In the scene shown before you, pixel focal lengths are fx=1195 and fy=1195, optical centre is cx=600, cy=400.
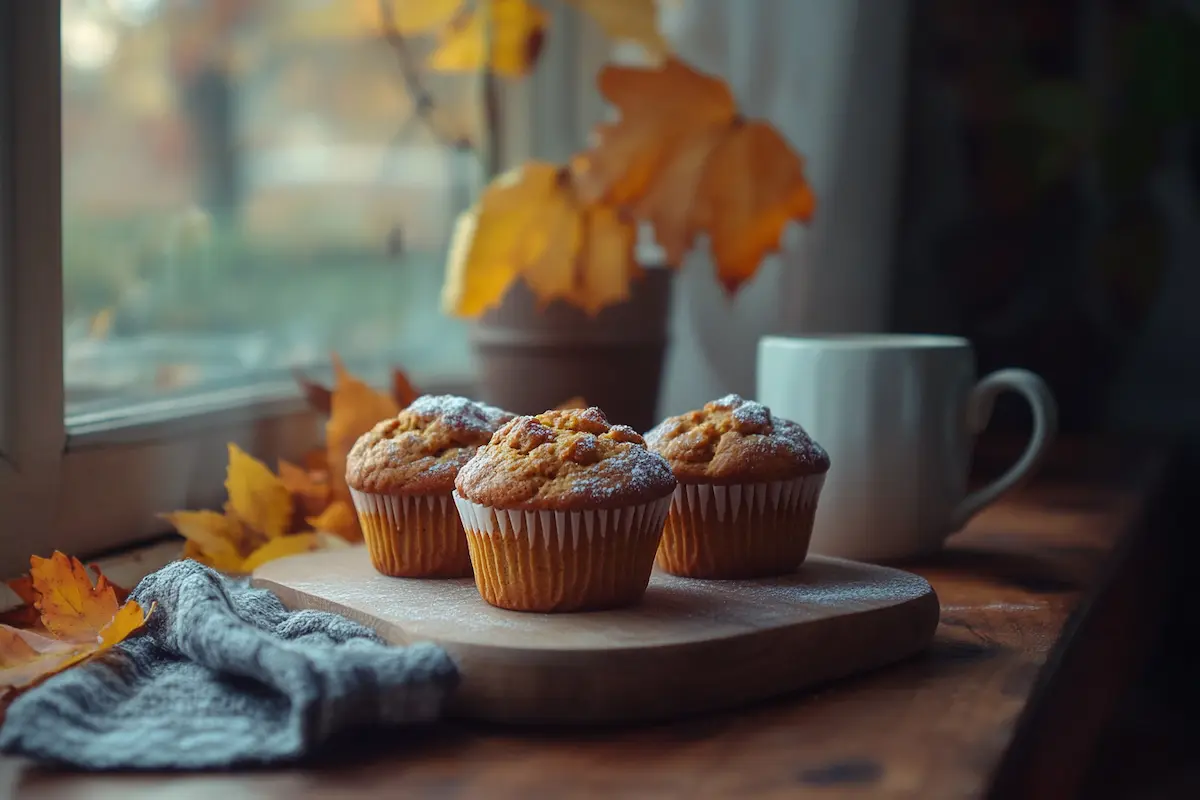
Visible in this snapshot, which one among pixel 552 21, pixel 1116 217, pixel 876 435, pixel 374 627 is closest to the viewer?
pixel 374 627

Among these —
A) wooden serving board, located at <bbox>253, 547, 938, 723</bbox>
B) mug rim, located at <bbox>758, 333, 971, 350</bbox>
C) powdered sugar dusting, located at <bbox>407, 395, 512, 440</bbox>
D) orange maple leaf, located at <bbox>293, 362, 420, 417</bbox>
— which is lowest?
wooden serving board, located at <bbox>253, 547, 938, 723</bbox>

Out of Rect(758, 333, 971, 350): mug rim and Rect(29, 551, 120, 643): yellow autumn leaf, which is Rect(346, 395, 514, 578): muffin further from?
Rect(758, 333, 971, 350): mug rim

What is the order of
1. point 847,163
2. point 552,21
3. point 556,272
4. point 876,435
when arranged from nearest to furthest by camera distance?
point 876,435 < point 556,272 < point 847,163 < point 552,21

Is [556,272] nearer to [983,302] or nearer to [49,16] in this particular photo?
[49,16]

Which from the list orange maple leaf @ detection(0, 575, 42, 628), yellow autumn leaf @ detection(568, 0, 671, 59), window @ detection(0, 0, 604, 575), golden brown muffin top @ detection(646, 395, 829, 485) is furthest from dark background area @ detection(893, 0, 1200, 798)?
orange maple leaf @ detection(0, 575, 42, 628)

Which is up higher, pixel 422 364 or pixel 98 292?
pixel 98 292

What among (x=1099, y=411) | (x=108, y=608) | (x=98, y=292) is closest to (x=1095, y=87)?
(x=1099, y=411)

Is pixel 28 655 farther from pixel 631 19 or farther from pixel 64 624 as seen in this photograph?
pixel 631 19
